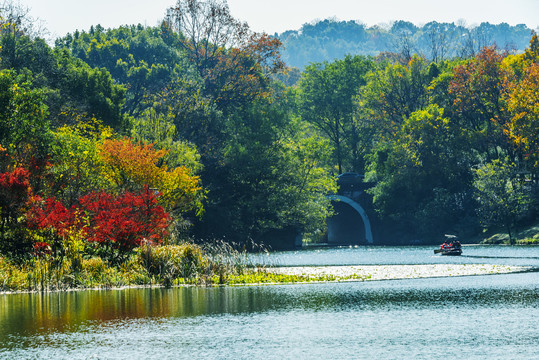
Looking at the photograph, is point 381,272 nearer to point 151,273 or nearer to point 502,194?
point 151,273

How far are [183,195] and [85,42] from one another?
5318 centimetres

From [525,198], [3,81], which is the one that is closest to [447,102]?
[525,198]

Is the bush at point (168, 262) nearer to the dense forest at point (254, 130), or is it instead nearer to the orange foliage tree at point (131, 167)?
the dense forest at point (254, 130)

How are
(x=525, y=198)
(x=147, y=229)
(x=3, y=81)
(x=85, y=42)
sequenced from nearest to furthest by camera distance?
(x=147, y=229)
(x=3, y=81)
(x=525, y=198)
(x=85, y=42)

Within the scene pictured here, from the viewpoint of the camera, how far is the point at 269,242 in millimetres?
87688

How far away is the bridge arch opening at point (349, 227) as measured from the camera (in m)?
105

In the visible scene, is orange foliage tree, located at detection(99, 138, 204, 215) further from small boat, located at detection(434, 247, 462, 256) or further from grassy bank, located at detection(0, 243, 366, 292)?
small boat, located at detection(434, 247, 462, 256)

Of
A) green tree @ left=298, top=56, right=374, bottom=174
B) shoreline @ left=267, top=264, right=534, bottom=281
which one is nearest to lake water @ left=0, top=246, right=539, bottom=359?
shoreline @ left=267, top=264, right=534, bottom=281

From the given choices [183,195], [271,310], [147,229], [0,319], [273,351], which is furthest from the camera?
[183,195]

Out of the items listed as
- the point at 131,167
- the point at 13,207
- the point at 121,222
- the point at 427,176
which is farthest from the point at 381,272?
the point at 427,176

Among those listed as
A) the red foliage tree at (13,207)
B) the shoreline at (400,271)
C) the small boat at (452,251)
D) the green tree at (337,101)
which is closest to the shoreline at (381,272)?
the shoreline at (400,271)

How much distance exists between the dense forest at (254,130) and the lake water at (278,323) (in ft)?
48.3

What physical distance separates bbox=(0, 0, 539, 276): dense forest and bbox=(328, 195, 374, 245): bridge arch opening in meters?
2.83

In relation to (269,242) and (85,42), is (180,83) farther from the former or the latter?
(85,42)
